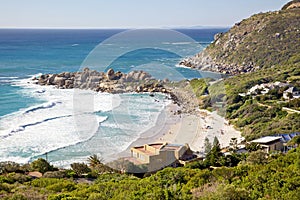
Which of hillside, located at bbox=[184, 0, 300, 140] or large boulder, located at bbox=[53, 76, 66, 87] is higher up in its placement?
hillside, located at bbox=[184, 0, 300, 140]

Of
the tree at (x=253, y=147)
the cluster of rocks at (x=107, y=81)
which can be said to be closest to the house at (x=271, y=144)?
the tree at (x=253, y=147)

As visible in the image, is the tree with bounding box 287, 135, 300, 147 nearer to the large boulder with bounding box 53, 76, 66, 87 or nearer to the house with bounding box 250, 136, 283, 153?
the house with bounding box 250, 136, 283, 153

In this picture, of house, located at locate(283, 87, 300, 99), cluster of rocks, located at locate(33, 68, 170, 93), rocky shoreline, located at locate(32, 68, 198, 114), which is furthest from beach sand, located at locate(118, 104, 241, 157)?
cluster of rocks, located at locate(33, 68, 170, 93)

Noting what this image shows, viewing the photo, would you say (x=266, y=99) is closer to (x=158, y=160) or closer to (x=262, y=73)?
(x=262, y=73)

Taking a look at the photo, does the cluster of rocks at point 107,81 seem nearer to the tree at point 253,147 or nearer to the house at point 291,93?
the house at point 291,93

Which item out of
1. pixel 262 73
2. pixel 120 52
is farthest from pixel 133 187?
pixel 120 52

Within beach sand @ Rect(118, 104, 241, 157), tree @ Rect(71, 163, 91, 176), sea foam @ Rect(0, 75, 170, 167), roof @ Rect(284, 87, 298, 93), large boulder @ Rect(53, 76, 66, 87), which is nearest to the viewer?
tree @ Rect(71, 163, 91, 176)

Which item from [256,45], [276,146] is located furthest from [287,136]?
[256,45]

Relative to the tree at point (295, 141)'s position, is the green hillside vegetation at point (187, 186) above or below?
above

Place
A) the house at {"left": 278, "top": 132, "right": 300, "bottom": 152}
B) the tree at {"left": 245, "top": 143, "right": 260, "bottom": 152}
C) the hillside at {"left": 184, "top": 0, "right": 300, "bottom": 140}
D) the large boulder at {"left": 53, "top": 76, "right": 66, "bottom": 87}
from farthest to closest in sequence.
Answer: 1. the large boulder at {"left": 53, "top": 76, "right": 66, "bottom": 87}
2. the hillside at {"left": 184, "top": 0, "right": 300, "bottom": 140}
3. the house at {"left": 278, "top": 132, "right": 300, "bottom": 152}
4. the tree at {"left": 245, "top": 143, "right": 260, "bottom": 152}
